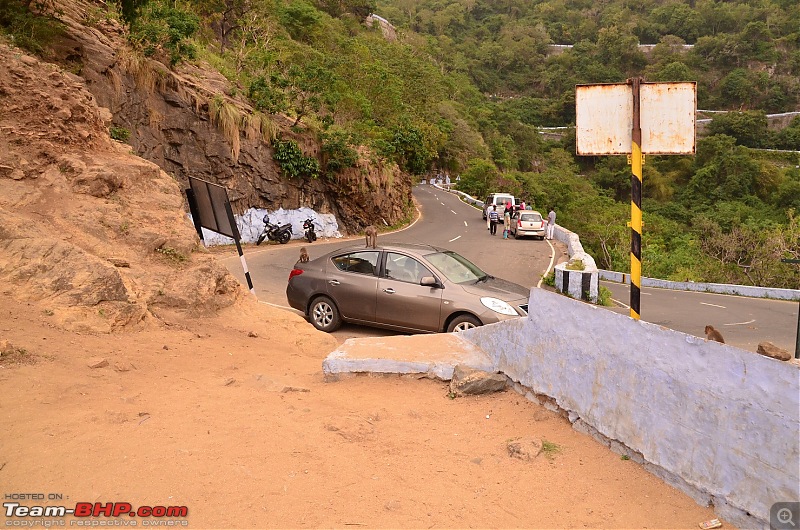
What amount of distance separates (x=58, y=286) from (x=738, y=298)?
21279 mm

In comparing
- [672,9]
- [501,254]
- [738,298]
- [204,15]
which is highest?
[672,9]

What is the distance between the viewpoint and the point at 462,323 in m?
8.33

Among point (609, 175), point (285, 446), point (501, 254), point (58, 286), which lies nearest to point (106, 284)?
point (58, 286)

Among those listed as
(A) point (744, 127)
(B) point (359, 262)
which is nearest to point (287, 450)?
(B) point (359, 262)

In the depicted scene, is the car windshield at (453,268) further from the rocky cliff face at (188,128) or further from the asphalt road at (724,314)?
the rocky cliff face at (188,128)

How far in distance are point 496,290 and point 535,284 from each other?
9.22 m

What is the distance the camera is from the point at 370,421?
15.0ft

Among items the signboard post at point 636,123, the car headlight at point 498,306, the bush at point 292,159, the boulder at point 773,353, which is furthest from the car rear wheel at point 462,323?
the bush at point 292,159

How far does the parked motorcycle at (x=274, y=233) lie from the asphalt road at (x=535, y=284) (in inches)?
13.0

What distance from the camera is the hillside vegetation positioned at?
88.4 ft

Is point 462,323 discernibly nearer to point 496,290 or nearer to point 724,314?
point 496,290

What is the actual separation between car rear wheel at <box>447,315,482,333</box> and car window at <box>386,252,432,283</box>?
90 cm

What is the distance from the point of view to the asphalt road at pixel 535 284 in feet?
44.0

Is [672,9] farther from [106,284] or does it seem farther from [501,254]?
[106,284]
